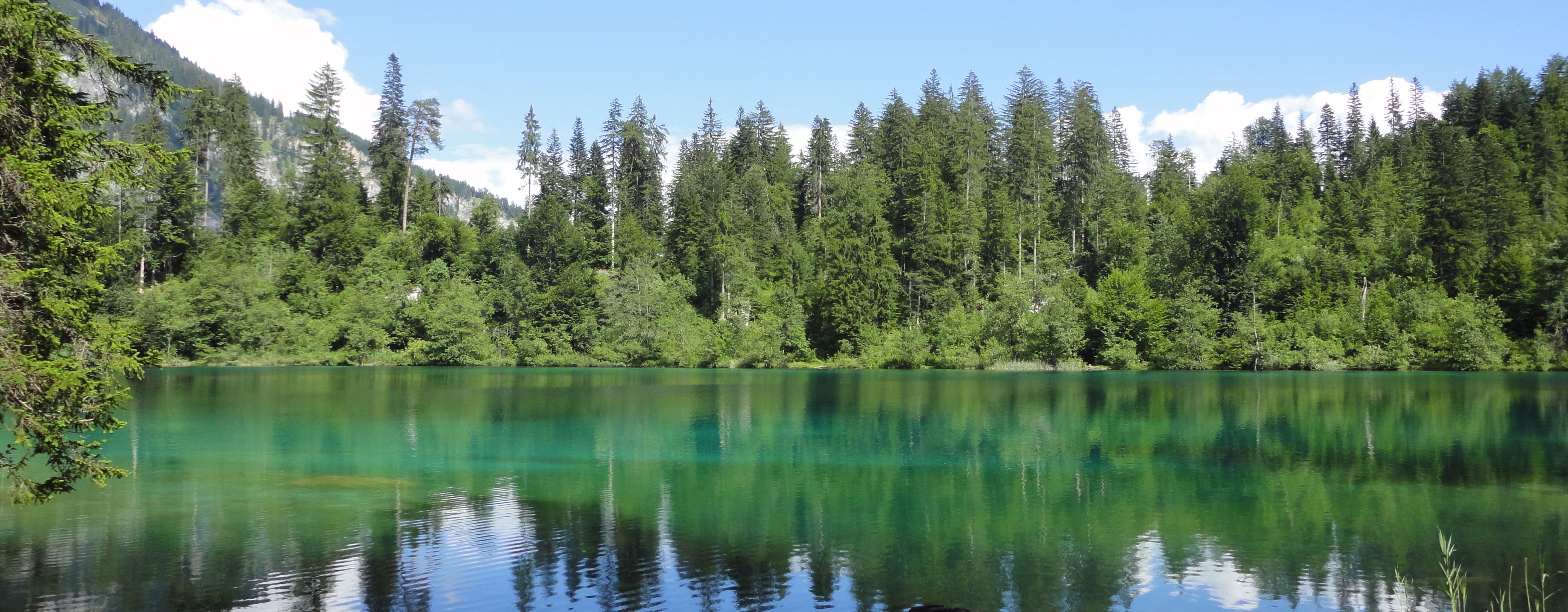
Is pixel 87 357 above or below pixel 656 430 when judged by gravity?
above

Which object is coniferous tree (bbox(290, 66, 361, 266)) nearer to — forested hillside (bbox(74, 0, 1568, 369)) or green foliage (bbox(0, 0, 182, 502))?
forested hillside (bbox(74, 0, 1568, 369))

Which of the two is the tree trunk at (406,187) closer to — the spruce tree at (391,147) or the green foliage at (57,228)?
the spruce tree at (391,147)

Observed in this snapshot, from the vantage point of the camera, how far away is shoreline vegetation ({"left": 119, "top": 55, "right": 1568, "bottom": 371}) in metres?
70.2

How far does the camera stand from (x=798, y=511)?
54.7 feet

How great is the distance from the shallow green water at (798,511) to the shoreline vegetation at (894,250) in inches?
1519

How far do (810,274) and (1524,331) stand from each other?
2219 inches

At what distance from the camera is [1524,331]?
64438 millimetres

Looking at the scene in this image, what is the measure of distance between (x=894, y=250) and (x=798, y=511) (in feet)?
235

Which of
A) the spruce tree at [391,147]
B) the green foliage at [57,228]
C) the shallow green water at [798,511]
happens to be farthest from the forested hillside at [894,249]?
the green foliage at [57,228]

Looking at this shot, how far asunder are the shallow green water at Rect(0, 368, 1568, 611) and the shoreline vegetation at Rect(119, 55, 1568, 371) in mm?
38588

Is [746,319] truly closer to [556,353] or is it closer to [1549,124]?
[556,353]

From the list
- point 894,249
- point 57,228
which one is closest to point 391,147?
point 894,249

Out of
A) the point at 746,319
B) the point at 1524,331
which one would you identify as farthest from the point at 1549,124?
the point at 746,319

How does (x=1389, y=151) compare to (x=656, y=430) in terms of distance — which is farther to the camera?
(x=1389, y=151)
